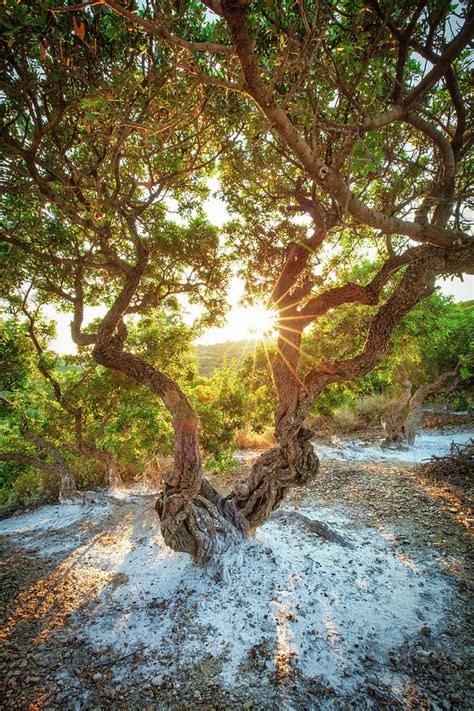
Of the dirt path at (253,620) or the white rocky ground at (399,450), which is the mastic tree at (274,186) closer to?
the dirt path at (253,620)

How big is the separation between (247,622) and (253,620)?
3.5 inches

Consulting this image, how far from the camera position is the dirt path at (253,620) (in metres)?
3.06

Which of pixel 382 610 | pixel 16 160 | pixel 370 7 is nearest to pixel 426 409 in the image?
pixel 382 610

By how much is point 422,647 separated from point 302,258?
18.3 feet

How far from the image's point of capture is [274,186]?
4703 mm

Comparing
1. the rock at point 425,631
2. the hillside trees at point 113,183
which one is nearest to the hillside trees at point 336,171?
the hillside trees at point 113,183

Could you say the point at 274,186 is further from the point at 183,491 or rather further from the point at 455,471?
the point at 455,471

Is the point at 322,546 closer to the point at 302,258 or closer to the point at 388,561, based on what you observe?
the point at 388,561

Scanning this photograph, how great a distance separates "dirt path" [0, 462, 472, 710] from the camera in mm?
3057

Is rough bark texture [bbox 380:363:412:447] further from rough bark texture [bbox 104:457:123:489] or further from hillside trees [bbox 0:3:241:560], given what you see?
rough bark texture [bbox 104:457:123:489]

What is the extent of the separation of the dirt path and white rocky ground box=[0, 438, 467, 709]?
16 mm

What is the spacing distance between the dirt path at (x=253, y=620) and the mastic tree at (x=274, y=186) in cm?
93

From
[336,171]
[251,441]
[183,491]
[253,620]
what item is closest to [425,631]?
[253,620]

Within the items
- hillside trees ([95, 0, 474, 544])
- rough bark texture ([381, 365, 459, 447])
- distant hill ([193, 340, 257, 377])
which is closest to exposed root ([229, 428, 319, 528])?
hillside trees ([95, 0, 474, 544])
